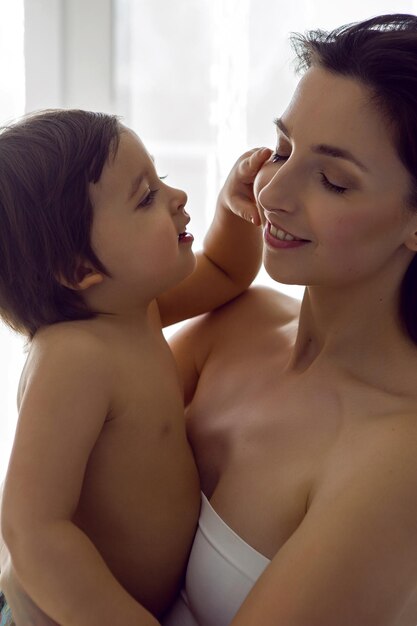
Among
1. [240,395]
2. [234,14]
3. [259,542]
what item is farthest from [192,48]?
[259,542]

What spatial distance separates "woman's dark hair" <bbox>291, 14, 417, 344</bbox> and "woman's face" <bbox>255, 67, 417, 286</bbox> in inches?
0.4

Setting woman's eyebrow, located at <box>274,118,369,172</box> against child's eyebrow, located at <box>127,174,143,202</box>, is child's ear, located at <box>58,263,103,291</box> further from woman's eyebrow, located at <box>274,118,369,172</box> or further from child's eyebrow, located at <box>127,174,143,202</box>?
woman's eyebrow, located at <box>274,118,369,172</box>

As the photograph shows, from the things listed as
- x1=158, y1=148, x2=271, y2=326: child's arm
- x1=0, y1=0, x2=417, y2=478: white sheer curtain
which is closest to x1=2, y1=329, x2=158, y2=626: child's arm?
x1=158, y1=148, x2=271, y2=326: child's arm

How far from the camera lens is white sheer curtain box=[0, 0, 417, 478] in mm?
2225

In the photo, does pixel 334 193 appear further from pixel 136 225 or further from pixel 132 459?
pixel 132 459

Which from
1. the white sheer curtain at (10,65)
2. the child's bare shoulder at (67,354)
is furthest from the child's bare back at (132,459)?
the white sheer curtain at (10,65)

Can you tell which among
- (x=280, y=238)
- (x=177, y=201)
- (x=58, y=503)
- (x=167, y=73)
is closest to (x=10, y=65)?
(x=167, y=73)

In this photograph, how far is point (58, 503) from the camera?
1.05 meters

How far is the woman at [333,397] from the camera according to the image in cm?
98

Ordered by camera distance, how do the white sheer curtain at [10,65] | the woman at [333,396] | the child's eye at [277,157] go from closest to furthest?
the woman at [333,396]
the child's eye at [277,157]
the white sheer curtain at [10,65]

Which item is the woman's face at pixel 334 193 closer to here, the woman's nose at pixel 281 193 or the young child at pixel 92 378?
the woman's nose at pixel 281 193

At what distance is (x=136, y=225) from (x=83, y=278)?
3.6 inches

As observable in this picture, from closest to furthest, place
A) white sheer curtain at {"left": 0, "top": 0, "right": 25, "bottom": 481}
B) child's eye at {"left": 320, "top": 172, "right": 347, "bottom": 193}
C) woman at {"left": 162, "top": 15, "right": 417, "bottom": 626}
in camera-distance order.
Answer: woman at {"left": 162, "top": 15, "right": 417, "bottom": 626} < child's eye at {"left": 320, "top": 172, "right": 347, "bottom": 193} < white sheer curtain at {"left": 0, "top": 0, "right": 25, "bottom": 481}

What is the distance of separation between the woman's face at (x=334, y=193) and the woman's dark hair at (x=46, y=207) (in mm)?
214
